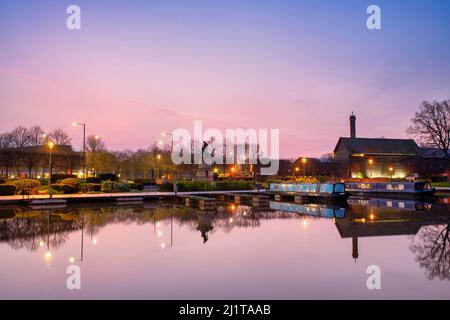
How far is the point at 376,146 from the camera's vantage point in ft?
268

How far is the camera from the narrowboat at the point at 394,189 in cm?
3712

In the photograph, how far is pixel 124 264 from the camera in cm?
A: 1030

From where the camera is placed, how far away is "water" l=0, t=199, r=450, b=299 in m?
8.09

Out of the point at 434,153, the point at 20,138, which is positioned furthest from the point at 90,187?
the point at 434,153

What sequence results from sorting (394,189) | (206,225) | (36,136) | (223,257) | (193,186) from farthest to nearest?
(36,136) → (394,189) → (193,186) → (206,225) → (223,257)

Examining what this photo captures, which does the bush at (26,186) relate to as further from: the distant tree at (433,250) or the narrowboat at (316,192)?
the distant tree at (433,250)

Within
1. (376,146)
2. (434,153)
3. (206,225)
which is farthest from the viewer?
(376,146)

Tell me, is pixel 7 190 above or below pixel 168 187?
above

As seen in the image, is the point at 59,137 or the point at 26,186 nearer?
the point at 26,186

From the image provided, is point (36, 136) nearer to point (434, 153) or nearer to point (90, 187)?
point (90, 187)

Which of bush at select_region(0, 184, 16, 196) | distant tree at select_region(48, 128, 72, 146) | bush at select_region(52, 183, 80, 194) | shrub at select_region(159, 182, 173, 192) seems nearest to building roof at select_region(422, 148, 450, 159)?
shrub at select_region(159, 182, 173, 192)

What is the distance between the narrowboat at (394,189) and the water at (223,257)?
65.2 feet

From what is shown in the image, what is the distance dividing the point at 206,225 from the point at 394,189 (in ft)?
96.6

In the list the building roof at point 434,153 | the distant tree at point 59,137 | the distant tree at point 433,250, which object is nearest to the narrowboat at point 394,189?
the building roof at point 434,153
